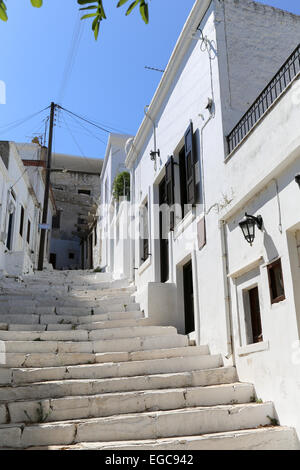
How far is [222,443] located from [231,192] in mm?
3642

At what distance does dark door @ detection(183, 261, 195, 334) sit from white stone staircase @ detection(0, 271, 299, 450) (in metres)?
0.99

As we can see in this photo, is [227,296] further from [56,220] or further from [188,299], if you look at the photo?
[56,220]

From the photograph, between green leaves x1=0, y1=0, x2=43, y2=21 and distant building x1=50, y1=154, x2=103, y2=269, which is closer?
green leaves x1=0, y1=0, x2=43, y2=21

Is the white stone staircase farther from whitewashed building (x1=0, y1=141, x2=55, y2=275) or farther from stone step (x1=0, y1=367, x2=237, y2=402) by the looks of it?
whitewashed building (x1=0, y1=141, x2=55, y2=275)

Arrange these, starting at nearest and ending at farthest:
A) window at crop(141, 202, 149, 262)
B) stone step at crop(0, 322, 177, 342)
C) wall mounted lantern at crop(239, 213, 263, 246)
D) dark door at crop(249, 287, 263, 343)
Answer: wall mounted lantern at crop(239, 213, 263, 246), dark door at crop(249, 287, 263, 343), stone step at crop(0, 322, 177, 342), window at crop(141, 202, 149, 262)

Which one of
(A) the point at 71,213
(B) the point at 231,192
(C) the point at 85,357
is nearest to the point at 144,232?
(B) the point at 231,192

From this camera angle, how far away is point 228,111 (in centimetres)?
741

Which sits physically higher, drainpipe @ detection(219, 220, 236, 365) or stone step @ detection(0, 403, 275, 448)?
drainpipe @ detection(219, 220, 236, 365)

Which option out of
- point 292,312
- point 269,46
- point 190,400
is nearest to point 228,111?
point 269,46

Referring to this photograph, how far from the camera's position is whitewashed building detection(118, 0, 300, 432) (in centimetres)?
→ 527

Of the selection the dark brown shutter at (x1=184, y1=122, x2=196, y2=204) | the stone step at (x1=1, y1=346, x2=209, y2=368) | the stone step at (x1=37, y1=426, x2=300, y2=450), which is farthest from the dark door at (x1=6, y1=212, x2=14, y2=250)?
the stone step at (x1=37, y1=426, x2=300, y2=450)

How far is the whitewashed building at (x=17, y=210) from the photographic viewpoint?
14.9m

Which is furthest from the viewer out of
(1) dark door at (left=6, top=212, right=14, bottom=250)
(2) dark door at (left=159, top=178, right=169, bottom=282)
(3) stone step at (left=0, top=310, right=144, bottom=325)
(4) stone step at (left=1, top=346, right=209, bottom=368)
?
(1) dark door at (left=6, top=212, right=14, bottom=250)

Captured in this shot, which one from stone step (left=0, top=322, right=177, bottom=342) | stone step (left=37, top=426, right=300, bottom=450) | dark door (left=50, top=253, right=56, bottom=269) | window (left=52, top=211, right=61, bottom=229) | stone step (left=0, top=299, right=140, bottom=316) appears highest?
window (left=52, top=211, right=61, bottom=229)
